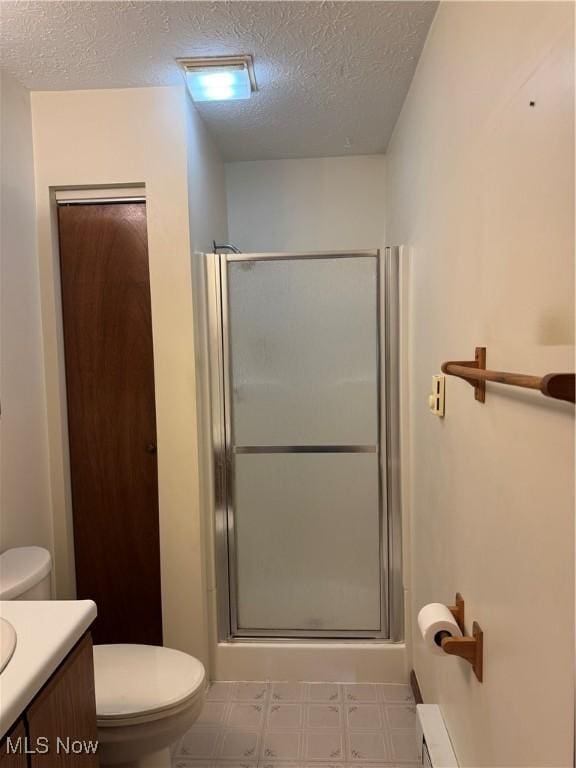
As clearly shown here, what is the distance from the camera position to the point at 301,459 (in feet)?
7.46

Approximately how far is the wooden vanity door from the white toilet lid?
0.22 metres

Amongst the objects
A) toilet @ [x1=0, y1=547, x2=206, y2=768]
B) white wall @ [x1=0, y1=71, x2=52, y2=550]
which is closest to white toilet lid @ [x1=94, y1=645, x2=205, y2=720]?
toilet @ [x1=0, y1=547, x2=206, y2=768]

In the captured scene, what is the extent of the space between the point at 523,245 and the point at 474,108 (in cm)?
48

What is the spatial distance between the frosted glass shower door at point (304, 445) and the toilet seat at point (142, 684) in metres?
0.63

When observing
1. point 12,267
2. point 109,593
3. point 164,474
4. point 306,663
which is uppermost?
point 12,267

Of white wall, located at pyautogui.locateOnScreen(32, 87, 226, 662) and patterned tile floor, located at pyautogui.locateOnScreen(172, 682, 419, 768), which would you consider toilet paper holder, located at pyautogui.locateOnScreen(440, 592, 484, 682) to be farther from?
white wall, located at pyautogui.locateOnScreen(32, 87, 226, 662)

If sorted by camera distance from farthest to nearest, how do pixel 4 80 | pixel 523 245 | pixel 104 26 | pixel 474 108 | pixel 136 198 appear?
1. pixel 136 198
2. pixel 4 80
3. pixel 104 26
4. pixel 474 108
5. pixel 523 245

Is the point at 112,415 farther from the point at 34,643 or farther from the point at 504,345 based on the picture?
the point at 504,345

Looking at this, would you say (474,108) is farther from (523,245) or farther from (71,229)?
(71,229)

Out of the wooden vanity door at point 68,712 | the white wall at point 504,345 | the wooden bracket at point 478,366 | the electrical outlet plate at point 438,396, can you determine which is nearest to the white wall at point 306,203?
the white wall at point 504,345

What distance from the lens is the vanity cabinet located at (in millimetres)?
940

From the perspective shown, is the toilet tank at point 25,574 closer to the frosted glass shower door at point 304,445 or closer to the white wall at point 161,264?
the white wall at point 161,264

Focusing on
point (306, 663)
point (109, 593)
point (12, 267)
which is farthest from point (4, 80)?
point (306, 663)

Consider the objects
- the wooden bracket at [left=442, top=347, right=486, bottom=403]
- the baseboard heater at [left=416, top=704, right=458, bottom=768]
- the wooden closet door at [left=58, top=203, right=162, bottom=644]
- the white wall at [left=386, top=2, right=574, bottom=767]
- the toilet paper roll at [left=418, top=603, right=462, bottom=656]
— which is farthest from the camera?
the wooden closet door at [left=58, top=203, right=162, bottom=644]
